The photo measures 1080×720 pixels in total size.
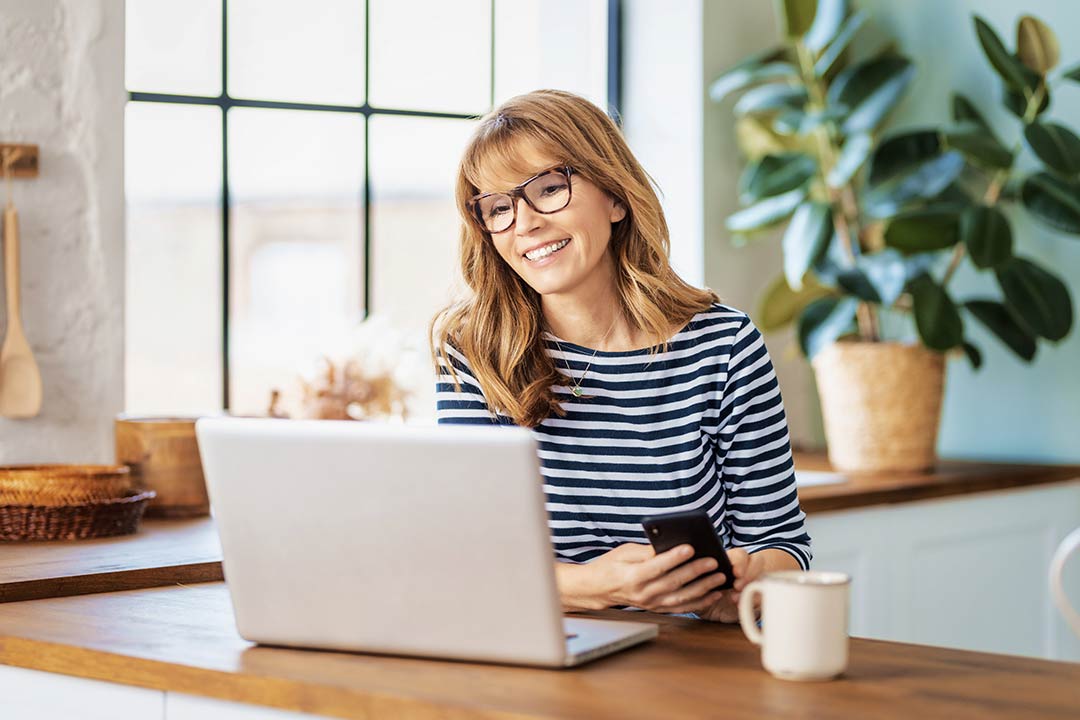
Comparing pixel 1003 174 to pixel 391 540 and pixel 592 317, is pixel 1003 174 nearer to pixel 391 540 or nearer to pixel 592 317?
pixel 592 317

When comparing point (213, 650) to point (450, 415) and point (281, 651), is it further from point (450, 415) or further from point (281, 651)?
point (450, 415)

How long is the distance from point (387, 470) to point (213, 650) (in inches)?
12.0

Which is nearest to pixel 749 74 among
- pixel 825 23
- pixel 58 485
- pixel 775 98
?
pixel 775 98

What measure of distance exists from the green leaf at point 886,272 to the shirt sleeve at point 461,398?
1587mm

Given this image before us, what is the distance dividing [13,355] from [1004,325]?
2229 millimetres

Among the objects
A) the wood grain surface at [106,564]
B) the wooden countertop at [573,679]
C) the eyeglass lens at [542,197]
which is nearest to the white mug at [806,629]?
the wooden countertop at [573,679]

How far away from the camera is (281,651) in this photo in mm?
1461

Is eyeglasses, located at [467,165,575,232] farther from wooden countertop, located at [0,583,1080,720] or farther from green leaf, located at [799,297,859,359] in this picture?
green leaf, located at [799,297,859,359]

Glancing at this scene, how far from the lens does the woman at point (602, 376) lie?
6.19 feet

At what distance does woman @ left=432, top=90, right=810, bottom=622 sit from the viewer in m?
1.89

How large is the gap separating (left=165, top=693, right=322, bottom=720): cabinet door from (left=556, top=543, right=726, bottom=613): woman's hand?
41 cm

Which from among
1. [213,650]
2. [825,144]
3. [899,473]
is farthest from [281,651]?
[825,144]

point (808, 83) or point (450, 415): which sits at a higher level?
point (808, 83)

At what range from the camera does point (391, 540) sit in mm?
1366
